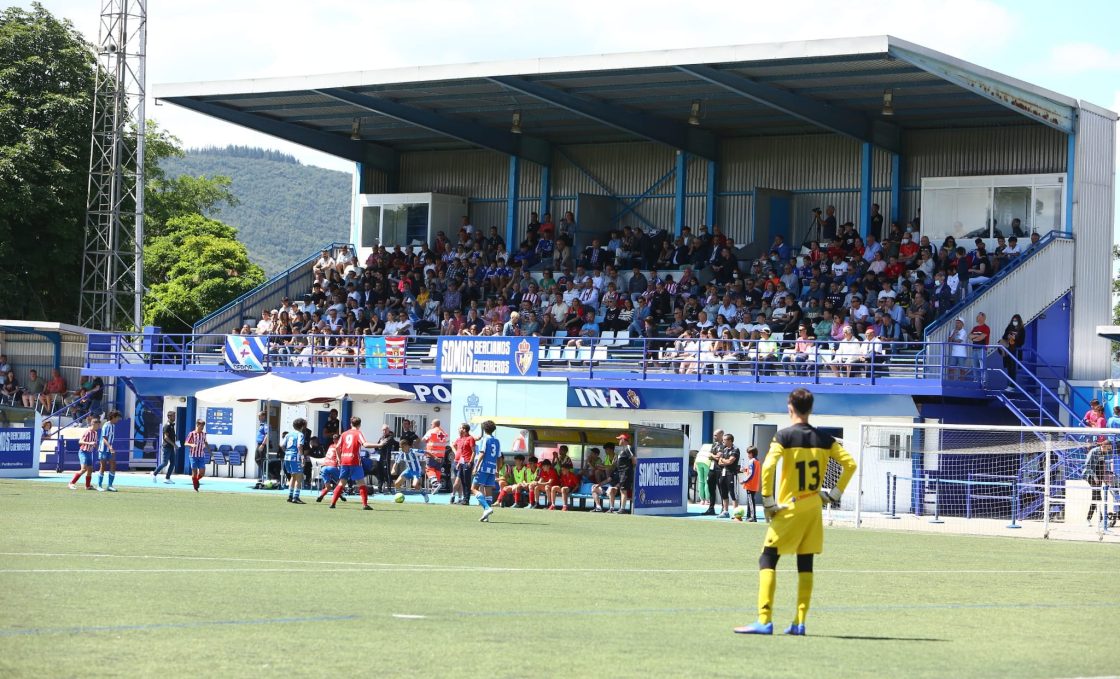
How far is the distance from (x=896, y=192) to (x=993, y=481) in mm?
14220

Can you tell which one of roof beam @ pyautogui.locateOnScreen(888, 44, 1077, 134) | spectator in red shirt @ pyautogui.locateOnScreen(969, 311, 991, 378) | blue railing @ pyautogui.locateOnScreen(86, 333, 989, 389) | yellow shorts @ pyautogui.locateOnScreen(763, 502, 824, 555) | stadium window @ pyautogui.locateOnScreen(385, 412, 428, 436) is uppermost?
roof beam @ pyautogui.locateOnScreen(888, 44, 1077, 134)

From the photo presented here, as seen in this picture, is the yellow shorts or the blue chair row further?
the blue chair row

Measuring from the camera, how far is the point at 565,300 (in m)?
40.4

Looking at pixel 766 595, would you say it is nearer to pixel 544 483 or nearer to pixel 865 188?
pixel 544 483

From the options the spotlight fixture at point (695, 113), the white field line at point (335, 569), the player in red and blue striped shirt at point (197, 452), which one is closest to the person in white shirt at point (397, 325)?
the player in red and blue striped shirt at point (197, 452)

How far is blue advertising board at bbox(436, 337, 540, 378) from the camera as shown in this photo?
36.2 meters

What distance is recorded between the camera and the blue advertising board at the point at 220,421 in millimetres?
41625

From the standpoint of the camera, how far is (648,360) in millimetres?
35625

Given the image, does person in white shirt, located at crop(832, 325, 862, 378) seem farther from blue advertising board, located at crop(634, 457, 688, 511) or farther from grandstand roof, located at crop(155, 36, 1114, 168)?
grandstand roof, located at crop(155, 36, 1114, 168)

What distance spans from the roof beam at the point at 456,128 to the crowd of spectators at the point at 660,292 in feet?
7.95

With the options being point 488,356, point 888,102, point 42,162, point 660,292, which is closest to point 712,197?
point 660,292

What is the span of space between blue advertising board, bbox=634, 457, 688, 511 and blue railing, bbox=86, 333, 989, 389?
14.1 feet

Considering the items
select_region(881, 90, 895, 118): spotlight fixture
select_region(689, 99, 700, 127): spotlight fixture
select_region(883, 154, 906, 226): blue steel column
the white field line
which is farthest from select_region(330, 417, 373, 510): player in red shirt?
select_region(883, 154, 906, 226): blue steel column

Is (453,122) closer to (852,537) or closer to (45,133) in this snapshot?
(45,133)
